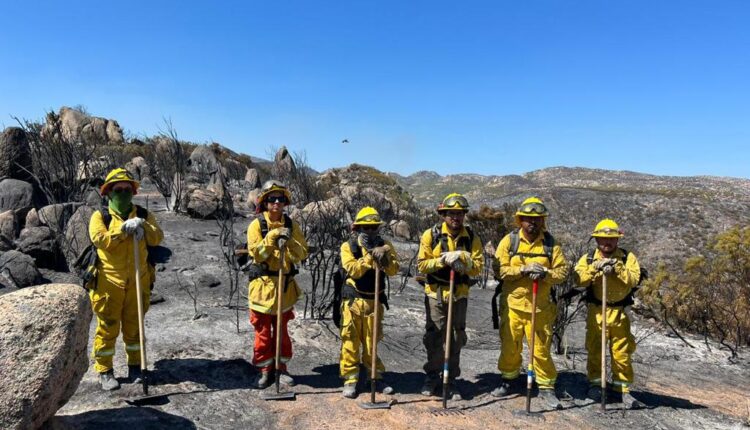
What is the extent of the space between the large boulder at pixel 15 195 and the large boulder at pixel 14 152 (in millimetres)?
701

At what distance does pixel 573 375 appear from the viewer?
5.91 metres

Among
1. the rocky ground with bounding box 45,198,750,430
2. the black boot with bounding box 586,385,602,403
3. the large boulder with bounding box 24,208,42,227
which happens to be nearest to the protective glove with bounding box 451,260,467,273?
the rocky ground with bounding box 45,198,750,430

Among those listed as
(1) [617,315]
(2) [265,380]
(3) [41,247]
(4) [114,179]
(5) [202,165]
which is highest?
(5) [202,165]

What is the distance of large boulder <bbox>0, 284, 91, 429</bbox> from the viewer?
9.86ft

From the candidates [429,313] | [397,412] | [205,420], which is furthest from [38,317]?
[429,313]

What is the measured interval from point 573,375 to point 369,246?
325cm

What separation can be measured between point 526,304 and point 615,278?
0.98m

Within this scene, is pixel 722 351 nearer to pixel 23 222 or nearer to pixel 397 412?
pixel 397 412

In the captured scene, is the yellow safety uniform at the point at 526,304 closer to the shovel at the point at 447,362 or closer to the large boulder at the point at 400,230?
the shovel at the point at 447,362

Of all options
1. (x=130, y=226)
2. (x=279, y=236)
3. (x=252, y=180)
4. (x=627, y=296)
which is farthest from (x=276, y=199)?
(x=252, y=180)

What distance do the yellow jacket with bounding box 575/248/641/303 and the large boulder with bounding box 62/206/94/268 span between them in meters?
8.89

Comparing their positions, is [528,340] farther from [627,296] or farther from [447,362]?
[627,296]

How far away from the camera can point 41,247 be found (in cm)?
901

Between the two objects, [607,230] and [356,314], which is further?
[607,230]
